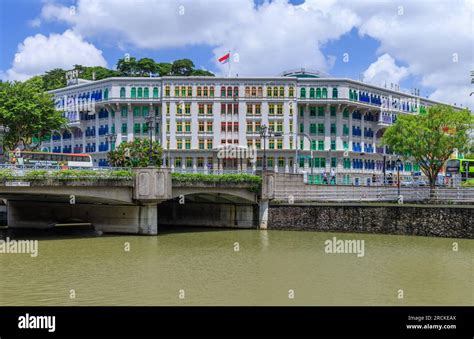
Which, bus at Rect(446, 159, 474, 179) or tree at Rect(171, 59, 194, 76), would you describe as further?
tree at Rect(171, 59, 194, 76)

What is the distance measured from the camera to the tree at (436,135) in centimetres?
5169

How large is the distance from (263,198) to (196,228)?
726cm

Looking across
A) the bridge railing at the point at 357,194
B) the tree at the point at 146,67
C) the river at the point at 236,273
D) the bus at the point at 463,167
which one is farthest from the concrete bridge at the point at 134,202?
the tree at the point at 146,67

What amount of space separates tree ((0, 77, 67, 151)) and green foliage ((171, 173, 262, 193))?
2470 centimetres

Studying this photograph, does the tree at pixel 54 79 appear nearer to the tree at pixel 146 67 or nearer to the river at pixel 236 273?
the tree at pixel 146 67

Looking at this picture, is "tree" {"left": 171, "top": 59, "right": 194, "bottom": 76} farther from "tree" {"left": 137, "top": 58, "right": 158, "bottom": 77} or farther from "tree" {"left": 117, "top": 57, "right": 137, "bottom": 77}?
"tree" {"left": 117, "top": 57, "right": 137, "bottom": 77}

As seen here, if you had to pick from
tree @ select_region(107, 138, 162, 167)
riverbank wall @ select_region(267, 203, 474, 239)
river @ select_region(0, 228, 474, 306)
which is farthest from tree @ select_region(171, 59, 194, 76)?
river @ select_region(0, 228, 474, 306)

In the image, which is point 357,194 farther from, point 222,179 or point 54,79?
point 54,79

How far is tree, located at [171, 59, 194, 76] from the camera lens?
352 ft

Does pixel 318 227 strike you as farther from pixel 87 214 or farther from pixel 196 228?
pixel 87 214

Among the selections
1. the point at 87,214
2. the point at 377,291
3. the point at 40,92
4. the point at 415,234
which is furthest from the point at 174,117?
the point at 377,291

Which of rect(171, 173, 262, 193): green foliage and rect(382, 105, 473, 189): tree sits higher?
rect(382, 105, 473, 189): tree

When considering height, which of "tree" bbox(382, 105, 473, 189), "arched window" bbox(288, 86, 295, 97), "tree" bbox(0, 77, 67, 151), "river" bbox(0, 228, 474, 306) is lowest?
"river" bbox(0, 228, 474, 306)
